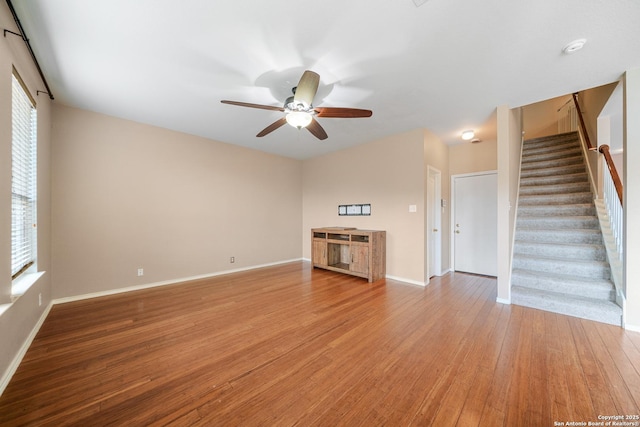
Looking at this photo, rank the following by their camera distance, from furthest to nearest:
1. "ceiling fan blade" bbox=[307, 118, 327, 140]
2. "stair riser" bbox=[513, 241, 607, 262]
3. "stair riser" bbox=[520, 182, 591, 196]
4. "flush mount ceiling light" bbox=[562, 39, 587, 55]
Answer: "stair riser" bbox=[520, 182, 591, 196]
"stair riser" bbox=[513, 241, 607, 262]
"ceiling fan blade" bbox=[307, 118, 327, 140]
"flush mount ceiling light" bbox=[562, 39, 587, 55]

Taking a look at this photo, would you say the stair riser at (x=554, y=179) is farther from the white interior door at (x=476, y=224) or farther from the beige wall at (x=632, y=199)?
the beige wall at (x=632, y=199)

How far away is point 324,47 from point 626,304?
157 inches

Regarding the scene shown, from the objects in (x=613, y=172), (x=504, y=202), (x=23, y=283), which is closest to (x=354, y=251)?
(x=504, y=202)

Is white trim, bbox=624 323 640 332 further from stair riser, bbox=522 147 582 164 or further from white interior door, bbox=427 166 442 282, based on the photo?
stair riser, bbox=522 147 582 164

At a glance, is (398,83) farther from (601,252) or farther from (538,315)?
(601,252)

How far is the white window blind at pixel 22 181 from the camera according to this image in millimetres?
2062

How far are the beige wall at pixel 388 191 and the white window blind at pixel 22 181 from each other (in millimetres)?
4536

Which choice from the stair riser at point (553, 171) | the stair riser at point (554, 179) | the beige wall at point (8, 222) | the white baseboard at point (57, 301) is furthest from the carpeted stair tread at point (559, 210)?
the beige wall at point (8, 222)

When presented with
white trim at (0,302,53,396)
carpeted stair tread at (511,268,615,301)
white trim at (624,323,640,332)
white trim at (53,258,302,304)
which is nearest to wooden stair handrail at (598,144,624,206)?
carpeted stair tread at (511,268,615,301)

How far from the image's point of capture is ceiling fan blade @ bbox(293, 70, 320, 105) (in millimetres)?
1950

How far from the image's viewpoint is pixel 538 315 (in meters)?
2.71

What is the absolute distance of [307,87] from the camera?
203 cm

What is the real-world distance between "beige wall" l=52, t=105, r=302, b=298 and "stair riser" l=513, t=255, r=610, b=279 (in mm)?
4723

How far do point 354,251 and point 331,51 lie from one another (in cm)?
323
